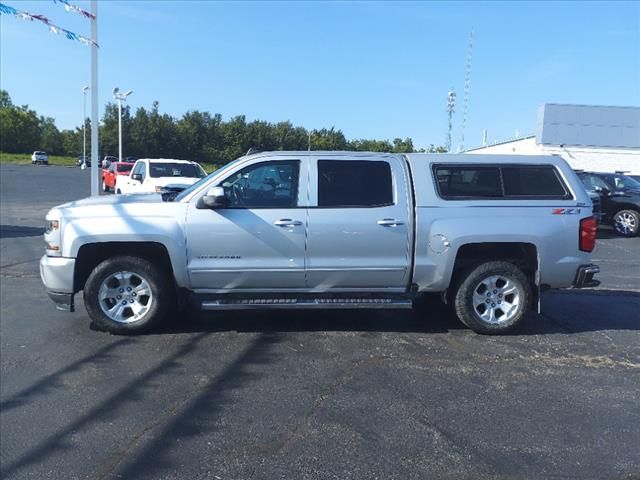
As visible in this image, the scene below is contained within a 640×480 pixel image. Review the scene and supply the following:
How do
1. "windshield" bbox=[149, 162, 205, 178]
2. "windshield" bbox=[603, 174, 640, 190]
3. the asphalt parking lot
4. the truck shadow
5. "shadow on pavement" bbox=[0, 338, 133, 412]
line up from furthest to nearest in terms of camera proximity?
"windshield" bbox=[149, 162, 205, 178], "windshield" bbox=[603, 174, 640, 190], the truck shadow, "shadow on pavement" bbox=[0, 338, 133, 412], the asphalt parking lot

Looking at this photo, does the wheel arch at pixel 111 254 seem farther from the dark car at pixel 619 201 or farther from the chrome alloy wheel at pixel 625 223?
the chrome alloy wheel at pixel 625 223

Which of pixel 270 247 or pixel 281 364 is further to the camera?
pixel 270 247

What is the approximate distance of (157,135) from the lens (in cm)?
7444

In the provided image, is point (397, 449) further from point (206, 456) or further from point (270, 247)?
point (270, 247)

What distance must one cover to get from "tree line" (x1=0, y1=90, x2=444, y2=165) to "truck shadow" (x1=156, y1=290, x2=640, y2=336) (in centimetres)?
4110

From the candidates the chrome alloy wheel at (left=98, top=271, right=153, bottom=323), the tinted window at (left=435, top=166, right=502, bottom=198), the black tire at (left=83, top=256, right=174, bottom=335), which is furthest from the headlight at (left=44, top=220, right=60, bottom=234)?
the tinted window at (left=435, top=166, right=502, bottom=198)

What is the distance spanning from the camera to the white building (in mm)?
31703

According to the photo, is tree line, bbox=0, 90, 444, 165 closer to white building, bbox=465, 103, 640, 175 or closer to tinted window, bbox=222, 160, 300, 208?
white building, bbox=465, 103, 640, 175

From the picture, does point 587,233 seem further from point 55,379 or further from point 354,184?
point 55,379

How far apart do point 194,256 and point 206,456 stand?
261cm

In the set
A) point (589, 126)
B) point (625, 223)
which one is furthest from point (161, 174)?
point (589, 126)

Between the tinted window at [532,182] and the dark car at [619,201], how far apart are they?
1078 cm

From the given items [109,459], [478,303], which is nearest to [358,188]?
[478,303]

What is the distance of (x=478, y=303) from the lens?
622cm
